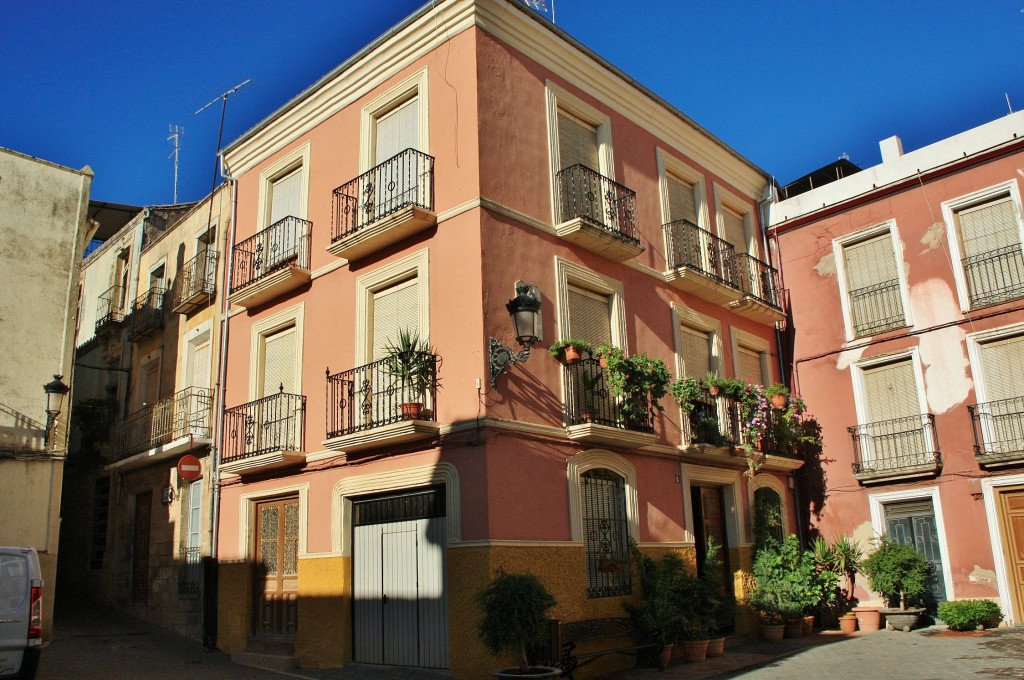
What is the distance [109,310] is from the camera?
2145 cm

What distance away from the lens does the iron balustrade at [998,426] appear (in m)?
14.7

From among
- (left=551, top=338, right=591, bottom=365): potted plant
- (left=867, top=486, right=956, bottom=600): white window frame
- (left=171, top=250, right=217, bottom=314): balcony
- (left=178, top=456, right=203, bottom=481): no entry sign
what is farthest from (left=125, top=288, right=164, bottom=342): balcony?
(left=867, top=486, right=956, bottom=600): white window frame

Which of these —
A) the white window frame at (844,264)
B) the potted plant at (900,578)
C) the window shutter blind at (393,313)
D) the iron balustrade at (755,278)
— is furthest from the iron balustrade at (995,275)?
the window shutter blind at (393,313)

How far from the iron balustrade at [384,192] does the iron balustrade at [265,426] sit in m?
2.97

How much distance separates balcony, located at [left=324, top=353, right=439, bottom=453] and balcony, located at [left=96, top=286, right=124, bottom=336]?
33.0ft

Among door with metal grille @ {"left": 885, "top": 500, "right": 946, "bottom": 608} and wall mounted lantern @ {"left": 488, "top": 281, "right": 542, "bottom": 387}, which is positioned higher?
wall mounted lantern @ {"left": 488, "top": 281, "right": 542, "bottom": 387}

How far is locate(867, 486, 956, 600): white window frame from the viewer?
50.1 ft

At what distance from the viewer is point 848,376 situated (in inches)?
674

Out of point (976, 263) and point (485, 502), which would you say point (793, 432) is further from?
point (485, 502)

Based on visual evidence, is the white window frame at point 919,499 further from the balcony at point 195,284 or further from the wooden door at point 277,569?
the balcony at point 195,284

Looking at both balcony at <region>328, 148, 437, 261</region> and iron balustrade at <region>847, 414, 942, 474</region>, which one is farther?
iron balustrade at <region>847, 414, 942, 474</region>

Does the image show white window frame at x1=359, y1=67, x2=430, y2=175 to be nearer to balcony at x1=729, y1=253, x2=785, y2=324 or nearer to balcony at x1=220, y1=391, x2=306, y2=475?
balcony at x1=220, y1=391, x2=306, y2=475

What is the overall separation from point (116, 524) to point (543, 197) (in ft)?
41.5

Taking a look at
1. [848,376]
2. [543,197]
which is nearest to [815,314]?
[848,376]
